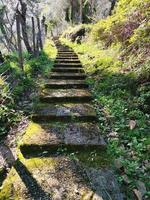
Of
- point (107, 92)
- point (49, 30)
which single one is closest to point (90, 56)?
point (107, 92)

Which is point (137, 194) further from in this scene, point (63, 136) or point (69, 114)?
point (69, 114)

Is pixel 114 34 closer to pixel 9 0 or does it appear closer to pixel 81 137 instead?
pixel 81 137

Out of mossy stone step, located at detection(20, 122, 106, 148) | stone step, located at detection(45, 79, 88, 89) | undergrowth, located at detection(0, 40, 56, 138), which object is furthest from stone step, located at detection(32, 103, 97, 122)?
stone step, located at detection(45, 79, 88, 89)

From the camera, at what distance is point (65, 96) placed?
243 inches

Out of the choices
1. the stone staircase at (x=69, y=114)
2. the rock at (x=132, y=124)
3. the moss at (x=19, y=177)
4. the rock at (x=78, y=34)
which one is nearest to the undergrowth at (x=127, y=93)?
the rock at (x=132, y=124)

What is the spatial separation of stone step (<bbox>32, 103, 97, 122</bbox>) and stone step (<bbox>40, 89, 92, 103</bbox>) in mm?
518

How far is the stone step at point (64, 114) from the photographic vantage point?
16.8 feet

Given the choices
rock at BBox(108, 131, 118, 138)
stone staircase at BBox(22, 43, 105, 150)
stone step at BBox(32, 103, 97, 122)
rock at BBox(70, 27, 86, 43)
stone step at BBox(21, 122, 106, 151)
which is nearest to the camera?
stone step at BBox(21, 122, 106, 151)

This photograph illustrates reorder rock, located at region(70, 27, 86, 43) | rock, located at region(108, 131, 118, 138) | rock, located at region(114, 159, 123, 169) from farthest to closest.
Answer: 1. rock, located at region(70, 27, 86, 43)
2. rock, located at region(108, 131, 118, 138)
3. rock, located at region(114, 159, 123, 169)

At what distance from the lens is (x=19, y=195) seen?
305 cm

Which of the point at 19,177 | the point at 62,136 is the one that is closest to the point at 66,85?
the point at 62,136

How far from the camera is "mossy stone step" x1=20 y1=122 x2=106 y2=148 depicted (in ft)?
13.5

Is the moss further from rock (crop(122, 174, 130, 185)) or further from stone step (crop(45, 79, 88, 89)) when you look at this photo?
stone step (crop(45, 79, 88, 89))

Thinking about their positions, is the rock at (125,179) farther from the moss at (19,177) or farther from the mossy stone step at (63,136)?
the moss at (19,177)
